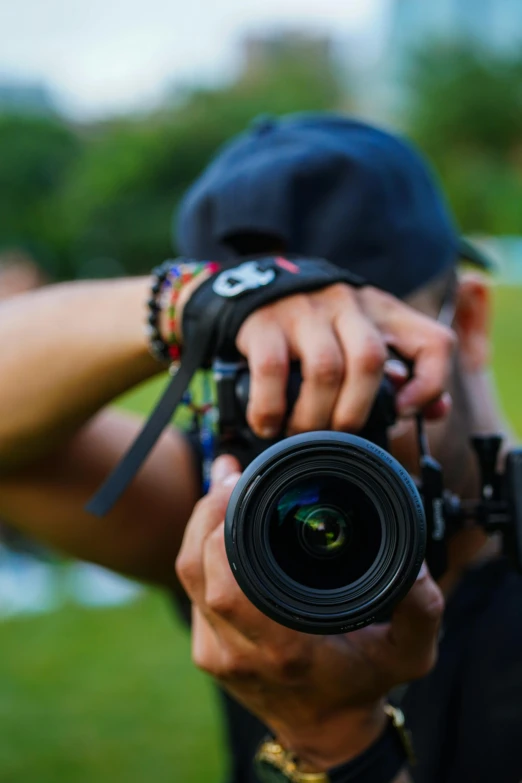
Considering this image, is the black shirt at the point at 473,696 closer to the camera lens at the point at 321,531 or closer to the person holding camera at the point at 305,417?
the person holding camera at the point at 305,417

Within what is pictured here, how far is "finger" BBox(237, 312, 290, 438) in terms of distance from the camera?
3.85ft

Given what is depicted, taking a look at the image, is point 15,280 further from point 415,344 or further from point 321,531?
point 321,531

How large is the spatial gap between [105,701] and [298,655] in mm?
2690

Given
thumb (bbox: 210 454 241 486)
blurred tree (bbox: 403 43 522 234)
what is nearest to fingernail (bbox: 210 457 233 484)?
thumb (bbox: 210 454 241 486)

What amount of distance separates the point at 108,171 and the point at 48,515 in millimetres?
43512

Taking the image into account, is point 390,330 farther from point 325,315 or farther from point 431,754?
point 431,754

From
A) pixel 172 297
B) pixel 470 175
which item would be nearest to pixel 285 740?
pixel 172 297

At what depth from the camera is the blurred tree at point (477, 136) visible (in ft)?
111

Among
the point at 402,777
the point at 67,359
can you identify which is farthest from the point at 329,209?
the point at 402,777

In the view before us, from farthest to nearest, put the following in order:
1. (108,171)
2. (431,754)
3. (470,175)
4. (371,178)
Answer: (108,171)
(470,175)
(371,178)
(431,754)

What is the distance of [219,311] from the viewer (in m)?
1.27

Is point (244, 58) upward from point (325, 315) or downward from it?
downward

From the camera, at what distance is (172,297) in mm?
1420

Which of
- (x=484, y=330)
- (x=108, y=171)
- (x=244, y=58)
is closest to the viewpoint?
(x=484, y=330)
